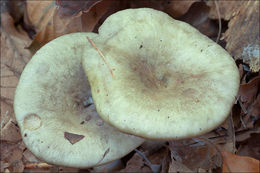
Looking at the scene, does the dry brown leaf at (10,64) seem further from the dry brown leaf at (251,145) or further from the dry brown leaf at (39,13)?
the dry brown leaf at (251,145)

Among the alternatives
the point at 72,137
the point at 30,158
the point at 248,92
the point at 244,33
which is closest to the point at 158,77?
the point at 72,137

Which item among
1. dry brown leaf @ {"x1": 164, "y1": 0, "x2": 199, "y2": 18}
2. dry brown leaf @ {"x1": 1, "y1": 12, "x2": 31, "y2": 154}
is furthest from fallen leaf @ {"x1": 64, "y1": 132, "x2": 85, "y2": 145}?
dry brown leaf @ {"x1": 164, "y1": 0, "x2": 199, "y2": 18}

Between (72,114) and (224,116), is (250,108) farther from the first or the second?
(72,114)

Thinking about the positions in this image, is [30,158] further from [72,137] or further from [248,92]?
[248,92]

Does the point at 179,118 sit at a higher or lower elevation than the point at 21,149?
higher

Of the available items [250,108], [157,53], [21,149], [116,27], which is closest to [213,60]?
[157,53]

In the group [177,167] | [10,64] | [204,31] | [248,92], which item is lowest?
[177,167]
